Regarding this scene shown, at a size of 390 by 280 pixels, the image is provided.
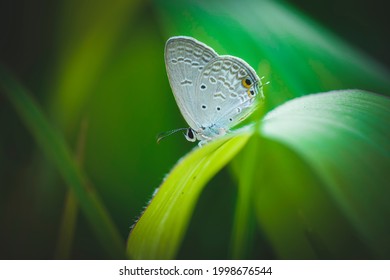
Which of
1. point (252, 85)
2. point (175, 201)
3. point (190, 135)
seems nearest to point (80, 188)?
point (175, 201)

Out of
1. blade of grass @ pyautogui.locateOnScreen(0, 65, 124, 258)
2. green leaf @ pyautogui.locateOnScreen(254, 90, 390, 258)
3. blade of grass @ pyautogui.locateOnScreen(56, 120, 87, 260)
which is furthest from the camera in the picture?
blade of grass @ pyautogui.locateOnScreen(56, 120, 87, 260)

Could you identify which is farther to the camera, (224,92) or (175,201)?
(224,92)

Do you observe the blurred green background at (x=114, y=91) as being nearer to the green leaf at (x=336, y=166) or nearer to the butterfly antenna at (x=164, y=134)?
the butterfly antenna at (x=164, y=134)

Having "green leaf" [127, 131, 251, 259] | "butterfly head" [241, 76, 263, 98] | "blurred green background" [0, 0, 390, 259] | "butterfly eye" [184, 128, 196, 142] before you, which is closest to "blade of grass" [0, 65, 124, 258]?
"green leaf" [127, 131, 251, 259]

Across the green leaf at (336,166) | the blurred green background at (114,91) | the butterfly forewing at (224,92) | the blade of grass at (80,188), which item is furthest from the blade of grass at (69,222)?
the green leaf at (336,166)

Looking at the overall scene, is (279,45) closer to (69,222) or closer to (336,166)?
(336,166)

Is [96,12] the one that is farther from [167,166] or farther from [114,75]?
[167,166]

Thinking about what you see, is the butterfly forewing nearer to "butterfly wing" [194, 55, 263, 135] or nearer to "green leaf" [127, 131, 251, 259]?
"butterfly wing" [194, 55, 263, 135]
